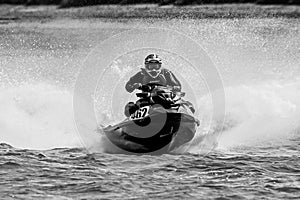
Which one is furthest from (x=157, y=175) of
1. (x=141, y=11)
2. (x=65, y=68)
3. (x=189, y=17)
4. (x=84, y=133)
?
(x=141, y=11)

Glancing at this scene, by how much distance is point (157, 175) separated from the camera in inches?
477

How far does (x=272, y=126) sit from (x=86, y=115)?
12.6 feet

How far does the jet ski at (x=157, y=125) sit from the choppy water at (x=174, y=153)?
10.6 inches

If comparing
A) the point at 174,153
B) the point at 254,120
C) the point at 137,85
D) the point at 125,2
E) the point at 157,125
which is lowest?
the point at 174,153

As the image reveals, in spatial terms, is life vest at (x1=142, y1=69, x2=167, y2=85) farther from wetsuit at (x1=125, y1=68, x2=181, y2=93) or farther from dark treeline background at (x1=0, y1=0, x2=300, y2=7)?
dark treeline background at (x1=0, y1=0, x2=300, y2=7)

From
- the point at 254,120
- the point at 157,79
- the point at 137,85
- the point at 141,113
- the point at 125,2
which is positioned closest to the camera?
the point at 141,113

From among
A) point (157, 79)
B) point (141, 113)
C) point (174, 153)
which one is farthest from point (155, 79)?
point (174, 153)

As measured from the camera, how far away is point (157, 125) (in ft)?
44.6

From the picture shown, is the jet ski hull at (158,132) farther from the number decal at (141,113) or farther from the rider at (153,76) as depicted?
the rider at (153,76)

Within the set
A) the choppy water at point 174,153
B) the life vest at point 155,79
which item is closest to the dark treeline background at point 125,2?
the choppy water at point 174,153

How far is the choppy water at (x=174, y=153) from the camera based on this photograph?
11.4 m

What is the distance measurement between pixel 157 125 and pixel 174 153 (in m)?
0.57

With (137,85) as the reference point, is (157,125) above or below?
below

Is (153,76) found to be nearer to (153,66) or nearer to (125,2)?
(153,66)
